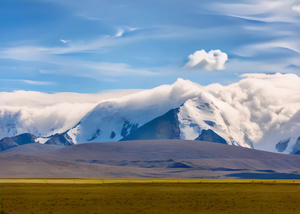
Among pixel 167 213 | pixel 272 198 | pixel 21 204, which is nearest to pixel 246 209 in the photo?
pixel 167 213

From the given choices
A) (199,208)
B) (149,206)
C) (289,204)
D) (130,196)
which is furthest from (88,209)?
(289,204)

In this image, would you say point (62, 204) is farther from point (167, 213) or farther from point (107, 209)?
point (167, 213)

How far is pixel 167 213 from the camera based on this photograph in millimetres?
64750

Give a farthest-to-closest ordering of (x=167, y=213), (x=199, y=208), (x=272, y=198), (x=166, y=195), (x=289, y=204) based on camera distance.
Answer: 1. (x=166, y=195)
2. (x=272, y=198)
3. (x=289, y=204)
4. (x=199, y=208)
5. (x=167, y=213)

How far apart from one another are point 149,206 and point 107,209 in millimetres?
6104

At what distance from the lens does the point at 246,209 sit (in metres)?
68.3

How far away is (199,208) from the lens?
6931cm

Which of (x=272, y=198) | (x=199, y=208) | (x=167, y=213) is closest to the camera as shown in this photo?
(x=167, y=213)

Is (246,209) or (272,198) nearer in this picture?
(246,209)

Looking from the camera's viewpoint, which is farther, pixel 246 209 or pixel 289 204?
pixel 289 204

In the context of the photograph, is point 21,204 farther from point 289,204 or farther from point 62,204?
point 289,204

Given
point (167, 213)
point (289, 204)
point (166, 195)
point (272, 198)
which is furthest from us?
point (166, 195)

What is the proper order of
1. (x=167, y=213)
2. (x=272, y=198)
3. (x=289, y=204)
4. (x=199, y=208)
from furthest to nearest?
(x=272, y=198), (x=289, y=204), (x=199, y=208), (x=167, y=213)

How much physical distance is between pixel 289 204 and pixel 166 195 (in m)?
21.4
